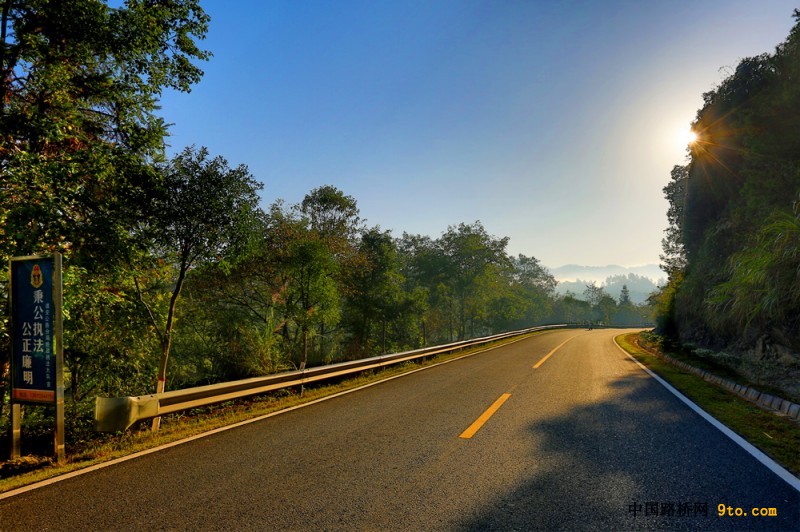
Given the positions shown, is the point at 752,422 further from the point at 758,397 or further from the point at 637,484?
the point at 637,484

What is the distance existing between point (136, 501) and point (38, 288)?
10.8ft

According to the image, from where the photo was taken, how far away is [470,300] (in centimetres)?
5297

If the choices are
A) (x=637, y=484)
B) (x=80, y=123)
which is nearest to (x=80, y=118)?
(x=80, y=123)

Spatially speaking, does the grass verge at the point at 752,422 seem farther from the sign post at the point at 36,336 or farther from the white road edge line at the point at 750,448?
the sign post at the point at 36,336

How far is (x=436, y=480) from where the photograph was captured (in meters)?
3.69

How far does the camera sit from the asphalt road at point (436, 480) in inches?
117

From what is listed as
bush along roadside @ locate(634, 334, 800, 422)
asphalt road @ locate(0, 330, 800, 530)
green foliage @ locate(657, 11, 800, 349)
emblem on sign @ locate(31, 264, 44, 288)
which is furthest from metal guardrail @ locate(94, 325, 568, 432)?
green foliage @ locate(657, 11, 800, 349)

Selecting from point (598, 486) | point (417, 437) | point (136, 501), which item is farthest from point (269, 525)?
point (598, 486)

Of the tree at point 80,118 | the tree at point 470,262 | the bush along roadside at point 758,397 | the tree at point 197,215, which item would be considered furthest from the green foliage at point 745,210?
the tree at point 470,262

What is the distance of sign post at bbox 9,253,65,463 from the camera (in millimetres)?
4684

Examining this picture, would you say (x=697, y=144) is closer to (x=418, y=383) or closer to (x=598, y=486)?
(x=418, y=383)

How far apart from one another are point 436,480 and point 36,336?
17.3 ft

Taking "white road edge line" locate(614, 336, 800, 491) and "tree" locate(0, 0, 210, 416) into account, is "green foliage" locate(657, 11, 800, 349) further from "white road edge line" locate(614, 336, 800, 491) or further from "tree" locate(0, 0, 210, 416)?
"tree" locate(0, 0, 210, 416)

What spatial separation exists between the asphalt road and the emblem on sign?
255 cm
